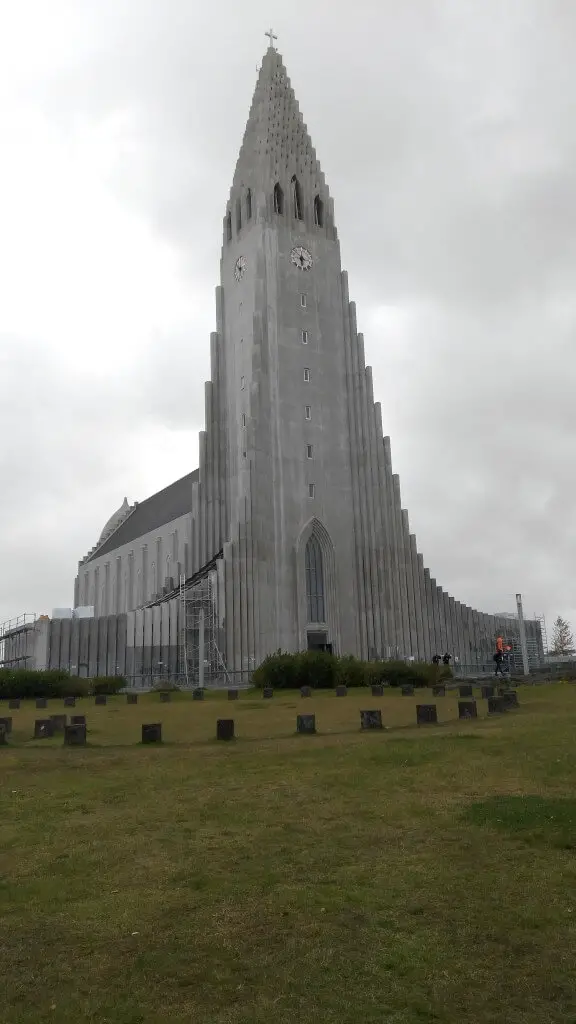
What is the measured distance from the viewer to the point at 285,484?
185ft

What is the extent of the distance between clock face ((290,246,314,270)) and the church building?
0.12 m

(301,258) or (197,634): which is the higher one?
(301,258)

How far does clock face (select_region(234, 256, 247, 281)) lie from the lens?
6250 centimetres

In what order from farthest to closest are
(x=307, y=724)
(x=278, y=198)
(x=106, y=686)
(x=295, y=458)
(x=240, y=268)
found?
1. (x=278, y=198)
2. (x=240, y=268)
3. (x=295, y=458)
4. (x=106, y=686)
5. (x=307, y=724)

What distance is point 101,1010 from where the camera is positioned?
5.62 meters

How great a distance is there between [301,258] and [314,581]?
2569cm

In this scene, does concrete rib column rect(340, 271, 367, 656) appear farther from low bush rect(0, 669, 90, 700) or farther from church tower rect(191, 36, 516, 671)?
low bush rect(0, 669, 90, 700)

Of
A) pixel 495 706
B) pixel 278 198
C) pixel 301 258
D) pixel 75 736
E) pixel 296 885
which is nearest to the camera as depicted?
pixel 296 885

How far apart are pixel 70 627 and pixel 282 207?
121ft

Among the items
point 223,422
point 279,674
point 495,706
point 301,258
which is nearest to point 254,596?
point 223,422

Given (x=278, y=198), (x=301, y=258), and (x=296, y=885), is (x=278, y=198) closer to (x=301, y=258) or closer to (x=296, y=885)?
(x=301, y=258)

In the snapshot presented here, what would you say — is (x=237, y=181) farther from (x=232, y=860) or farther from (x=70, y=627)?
(x=232, y=860)

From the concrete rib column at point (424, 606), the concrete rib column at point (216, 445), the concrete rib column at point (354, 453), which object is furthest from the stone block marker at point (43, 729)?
the concrete rib column at point (424, 606)

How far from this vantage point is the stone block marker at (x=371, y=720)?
1712 cm
